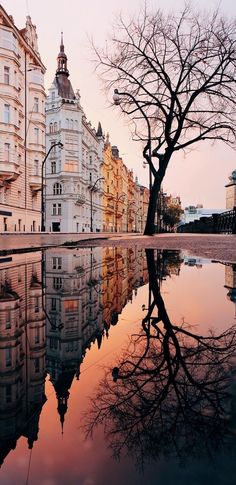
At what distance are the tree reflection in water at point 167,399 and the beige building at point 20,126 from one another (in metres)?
36.6

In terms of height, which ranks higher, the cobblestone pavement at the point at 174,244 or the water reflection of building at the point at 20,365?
the cobblestone pavement at the point at 174,244

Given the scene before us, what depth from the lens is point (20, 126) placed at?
1641 inches

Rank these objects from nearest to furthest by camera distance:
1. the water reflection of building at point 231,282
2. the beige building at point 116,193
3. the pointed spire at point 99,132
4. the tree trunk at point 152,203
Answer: the water reflection of building at point 231,282
the tree trunk at point 152,203
the pointed spire at point 99,132
the beige building at point 116,193

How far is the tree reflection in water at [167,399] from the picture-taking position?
1.04 m

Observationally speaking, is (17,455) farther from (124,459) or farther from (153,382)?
(153,382)

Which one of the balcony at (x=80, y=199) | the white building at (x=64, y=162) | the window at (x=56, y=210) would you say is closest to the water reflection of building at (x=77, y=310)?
the white building at (x=64, y=162)

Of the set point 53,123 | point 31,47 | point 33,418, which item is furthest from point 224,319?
point 53,123

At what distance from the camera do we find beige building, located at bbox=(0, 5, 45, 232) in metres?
36.9

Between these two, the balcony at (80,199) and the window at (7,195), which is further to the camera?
the balcony at (80,199)

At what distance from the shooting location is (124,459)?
0.97m

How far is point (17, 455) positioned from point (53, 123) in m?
64.4

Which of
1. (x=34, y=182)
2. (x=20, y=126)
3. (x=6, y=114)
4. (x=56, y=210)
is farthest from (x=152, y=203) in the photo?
(x=56, y=210)

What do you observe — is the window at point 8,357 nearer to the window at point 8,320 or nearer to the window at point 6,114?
the window at point 8,320

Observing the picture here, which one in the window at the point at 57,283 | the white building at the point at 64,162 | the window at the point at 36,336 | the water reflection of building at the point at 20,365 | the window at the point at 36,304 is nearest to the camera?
the water reflection of building at the point at 20,365
